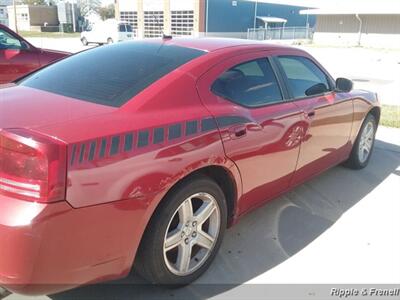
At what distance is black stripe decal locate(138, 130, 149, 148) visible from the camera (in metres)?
2.39

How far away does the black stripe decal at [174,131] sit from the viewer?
256cm

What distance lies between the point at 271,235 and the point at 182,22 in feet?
145

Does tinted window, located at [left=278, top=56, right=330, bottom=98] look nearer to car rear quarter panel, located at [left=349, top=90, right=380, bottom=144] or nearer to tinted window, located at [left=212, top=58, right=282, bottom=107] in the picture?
tinted window, located at [left=212, top=58, right=282, bottom=107]

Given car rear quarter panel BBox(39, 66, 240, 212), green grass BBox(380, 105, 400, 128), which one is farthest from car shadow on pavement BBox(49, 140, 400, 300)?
green grass BBox(380, 105, 400, 128)

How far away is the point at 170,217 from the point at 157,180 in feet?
0.93

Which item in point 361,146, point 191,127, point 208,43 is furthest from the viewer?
point 361,146

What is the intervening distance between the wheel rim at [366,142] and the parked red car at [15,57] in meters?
5.21

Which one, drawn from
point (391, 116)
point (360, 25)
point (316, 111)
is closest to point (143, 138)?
point (316, 111)

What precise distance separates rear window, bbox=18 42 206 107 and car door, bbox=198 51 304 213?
309mm

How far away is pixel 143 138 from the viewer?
241cm

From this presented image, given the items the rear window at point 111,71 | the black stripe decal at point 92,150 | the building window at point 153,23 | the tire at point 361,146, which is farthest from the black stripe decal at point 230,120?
the building window at point 153,23

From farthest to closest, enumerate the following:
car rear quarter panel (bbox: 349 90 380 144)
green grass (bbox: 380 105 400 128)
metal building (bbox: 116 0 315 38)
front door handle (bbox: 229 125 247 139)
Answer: metal building (bbox: 116 0 315 38) → green grass (bbox: 380 105 400 128) → car rear quarter panel (bbox: 349 90 380 144) → front door handle (bbox: 229 125 247 139)

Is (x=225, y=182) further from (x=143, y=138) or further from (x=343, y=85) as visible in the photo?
(x=343, y=85)

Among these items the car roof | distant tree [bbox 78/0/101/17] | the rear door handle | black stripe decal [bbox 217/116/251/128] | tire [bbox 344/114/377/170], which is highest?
distant tree [bbox 78/0/101/17]
